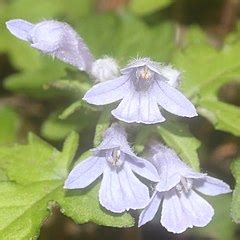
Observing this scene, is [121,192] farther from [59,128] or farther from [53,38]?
[59,128]

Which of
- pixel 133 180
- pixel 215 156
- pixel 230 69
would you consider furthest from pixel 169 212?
pixel 215 156

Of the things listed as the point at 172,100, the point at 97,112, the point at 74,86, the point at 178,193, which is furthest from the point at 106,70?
the point at 178,193

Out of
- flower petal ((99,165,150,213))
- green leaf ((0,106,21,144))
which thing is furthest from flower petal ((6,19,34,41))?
green leaf ((0,106,21,144))

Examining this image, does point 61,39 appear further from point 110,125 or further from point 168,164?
point 168,164

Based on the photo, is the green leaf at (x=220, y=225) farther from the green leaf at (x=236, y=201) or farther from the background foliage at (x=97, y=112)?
the green leaf at (x=236, y=201)

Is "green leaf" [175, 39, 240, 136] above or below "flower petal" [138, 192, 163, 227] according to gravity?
above

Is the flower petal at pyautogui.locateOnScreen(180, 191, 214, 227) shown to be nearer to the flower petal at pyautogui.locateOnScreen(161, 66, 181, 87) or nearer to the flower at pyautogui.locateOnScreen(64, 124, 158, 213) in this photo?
the flower at pyautogui.locateOnScreen(64, 124, 158, 213)
